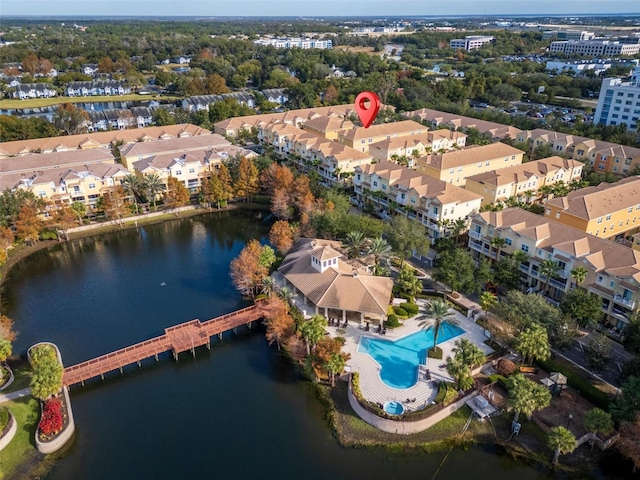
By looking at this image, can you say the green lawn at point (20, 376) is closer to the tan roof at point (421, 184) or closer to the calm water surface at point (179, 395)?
the calm water surface at point (179, 395)

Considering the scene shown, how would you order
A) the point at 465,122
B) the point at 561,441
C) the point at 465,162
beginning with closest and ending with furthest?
the point at 561,441 < the point at 465,162 < the point at 465,122

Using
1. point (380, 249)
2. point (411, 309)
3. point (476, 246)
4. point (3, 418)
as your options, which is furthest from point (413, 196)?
point (3, 418)

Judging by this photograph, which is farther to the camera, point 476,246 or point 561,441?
point 476,246

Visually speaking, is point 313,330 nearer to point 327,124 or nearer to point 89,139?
point 327,124

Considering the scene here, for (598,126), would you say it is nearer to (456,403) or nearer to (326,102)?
(326,102)

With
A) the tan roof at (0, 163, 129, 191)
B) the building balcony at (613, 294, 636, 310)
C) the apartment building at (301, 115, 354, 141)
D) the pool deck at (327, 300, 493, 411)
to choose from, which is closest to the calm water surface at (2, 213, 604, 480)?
the pool deck at (327, 300, 493, 411)

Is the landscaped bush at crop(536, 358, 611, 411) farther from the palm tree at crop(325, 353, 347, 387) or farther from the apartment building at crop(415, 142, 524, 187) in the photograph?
the apartment building at crop(415, 142, 524, 187)

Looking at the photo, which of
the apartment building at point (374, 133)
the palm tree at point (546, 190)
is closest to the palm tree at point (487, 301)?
the palm tree at point (546, 190)
